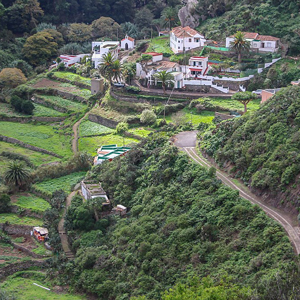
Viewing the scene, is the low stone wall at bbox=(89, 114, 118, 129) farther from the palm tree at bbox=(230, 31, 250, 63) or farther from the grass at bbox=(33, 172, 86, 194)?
the palm tree at bbox=(230, 31, 250, 63)

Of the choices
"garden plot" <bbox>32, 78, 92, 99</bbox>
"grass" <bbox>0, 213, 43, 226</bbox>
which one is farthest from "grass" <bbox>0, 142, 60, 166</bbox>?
"garden plot" <bbox>32, 78, 92, 99</bbox>

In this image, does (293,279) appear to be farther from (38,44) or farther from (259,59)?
(38,44)

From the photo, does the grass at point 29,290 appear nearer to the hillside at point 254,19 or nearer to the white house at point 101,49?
the hillside at point 254,19

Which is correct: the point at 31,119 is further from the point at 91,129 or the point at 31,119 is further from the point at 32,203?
the point at 32,203

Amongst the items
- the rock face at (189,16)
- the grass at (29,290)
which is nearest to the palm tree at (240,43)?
the rock face at (189,16)

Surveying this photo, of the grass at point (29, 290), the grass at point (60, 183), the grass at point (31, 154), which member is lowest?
the grass at point (29, 290)

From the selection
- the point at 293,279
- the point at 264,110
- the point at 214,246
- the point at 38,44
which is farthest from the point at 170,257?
the point at 38,44

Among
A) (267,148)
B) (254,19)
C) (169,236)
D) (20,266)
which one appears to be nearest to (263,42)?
(254,19)
